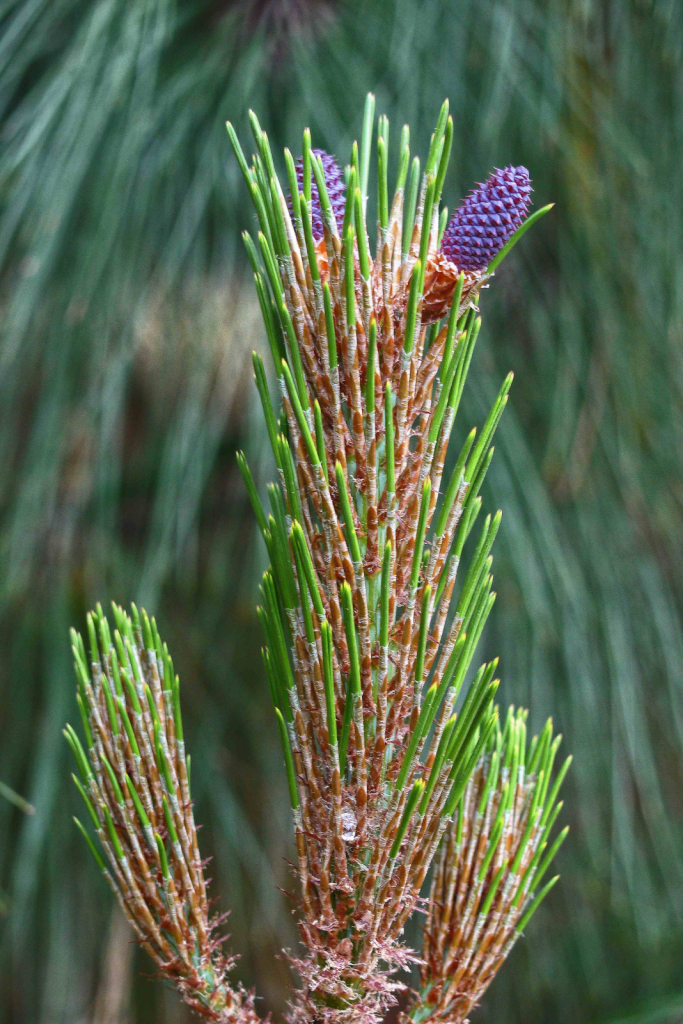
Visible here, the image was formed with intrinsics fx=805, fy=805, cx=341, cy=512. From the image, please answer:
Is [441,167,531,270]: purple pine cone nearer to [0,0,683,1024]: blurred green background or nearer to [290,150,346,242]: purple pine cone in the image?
[290,150,346,242]: purple pine cone

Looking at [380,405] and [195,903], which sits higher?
[380,405]

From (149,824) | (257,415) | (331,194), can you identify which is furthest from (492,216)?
(257,415)

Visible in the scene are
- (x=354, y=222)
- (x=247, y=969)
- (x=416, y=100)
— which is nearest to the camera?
(x=354, y=222)

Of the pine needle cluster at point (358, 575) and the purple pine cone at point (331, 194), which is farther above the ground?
the purple pine cone at point (331, 194)

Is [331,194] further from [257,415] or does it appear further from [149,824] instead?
[257,415]

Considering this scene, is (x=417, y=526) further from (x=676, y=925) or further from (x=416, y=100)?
(x=676, y=925)

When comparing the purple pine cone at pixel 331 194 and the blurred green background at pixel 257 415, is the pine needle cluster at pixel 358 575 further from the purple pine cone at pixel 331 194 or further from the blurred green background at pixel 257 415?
the blurred green background at pixel 257 415

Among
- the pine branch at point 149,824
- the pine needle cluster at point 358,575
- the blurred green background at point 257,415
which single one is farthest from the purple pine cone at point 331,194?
the blurred green background at point 257,415

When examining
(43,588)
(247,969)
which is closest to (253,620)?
(43,588)
